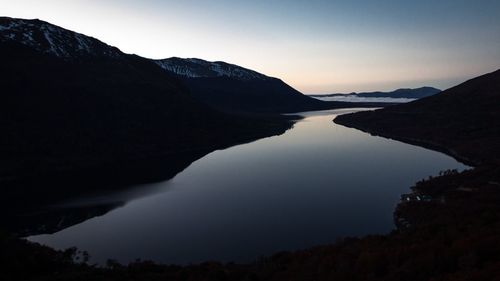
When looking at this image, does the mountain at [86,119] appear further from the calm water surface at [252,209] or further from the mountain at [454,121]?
the mountain at [454,121]

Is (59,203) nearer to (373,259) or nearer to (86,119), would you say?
(373,259)

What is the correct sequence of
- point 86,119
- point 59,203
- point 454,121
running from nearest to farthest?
point 59,203 → point 86,119 → point 454,121

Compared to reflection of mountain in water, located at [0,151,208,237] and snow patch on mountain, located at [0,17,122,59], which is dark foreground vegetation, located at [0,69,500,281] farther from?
snow patch on mountain, located at [0,17,122,59]

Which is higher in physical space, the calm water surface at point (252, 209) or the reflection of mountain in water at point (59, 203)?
the reflection of mountain in water at point (59, 203)

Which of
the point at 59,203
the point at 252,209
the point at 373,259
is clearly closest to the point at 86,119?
the point at 59,203

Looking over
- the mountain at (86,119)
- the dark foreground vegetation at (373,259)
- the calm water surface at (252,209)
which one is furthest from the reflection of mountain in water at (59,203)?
the dark foreground vegetation at (373,259)

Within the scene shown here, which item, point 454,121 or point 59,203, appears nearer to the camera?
point 59,203

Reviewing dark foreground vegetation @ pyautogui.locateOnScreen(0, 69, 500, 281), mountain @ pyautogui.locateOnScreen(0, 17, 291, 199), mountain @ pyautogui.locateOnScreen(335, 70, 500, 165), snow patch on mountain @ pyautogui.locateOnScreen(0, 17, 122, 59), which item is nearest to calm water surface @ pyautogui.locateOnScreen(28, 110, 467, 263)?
dark foreground vegetation @ pyautogui.locateOnScreen(0, 69, 500, 281)
